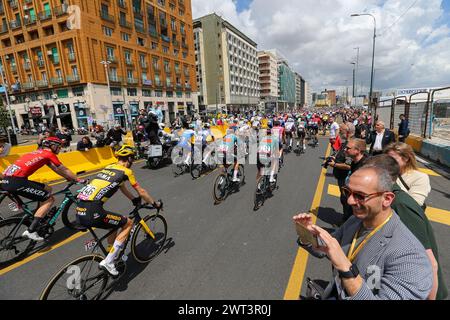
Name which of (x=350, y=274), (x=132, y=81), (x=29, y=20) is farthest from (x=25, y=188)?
(x=29, y=20)

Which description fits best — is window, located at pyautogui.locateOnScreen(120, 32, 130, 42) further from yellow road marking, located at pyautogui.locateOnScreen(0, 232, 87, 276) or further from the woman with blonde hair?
the woman with blonde hair

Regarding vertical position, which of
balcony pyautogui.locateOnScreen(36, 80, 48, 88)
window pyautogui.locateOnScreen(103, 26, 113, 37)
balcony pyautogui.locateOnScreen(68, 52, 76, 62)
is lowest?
balcony pyautogui.locateOnScreen(36, 80, 48, 88)

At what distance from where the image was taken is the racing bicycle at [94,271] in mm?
2482

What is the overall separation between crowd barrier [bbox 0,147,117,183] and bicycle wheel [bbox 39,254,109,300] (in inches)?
255

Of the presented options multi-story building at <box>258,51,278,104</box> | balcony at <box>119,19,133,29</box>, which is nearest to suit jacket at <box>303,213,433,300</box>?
balcony at <box>119,19,133,29</box>

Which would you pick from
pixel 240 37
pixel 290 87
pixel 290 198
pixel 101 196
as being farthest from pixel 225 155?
pixel 290 87

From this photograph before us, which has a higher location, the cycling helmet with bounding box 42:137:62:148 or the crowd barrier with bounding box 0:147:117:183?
the cycling helmet with bounding box 42:137:62:148

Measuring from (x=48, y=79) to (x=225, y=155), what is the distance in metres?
44.1

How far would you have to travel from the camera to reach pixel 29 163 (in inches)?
154

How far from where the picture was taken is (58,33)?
113 feet

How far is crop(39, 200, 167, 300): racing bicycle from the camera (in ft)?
8.14

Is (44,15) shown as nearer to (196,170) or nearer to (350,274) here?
(196,170)

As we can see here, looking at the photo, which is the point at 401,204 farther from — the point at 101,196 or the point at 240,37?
the point at 240,37

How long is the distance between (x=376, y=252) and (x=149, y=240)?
334 cm
